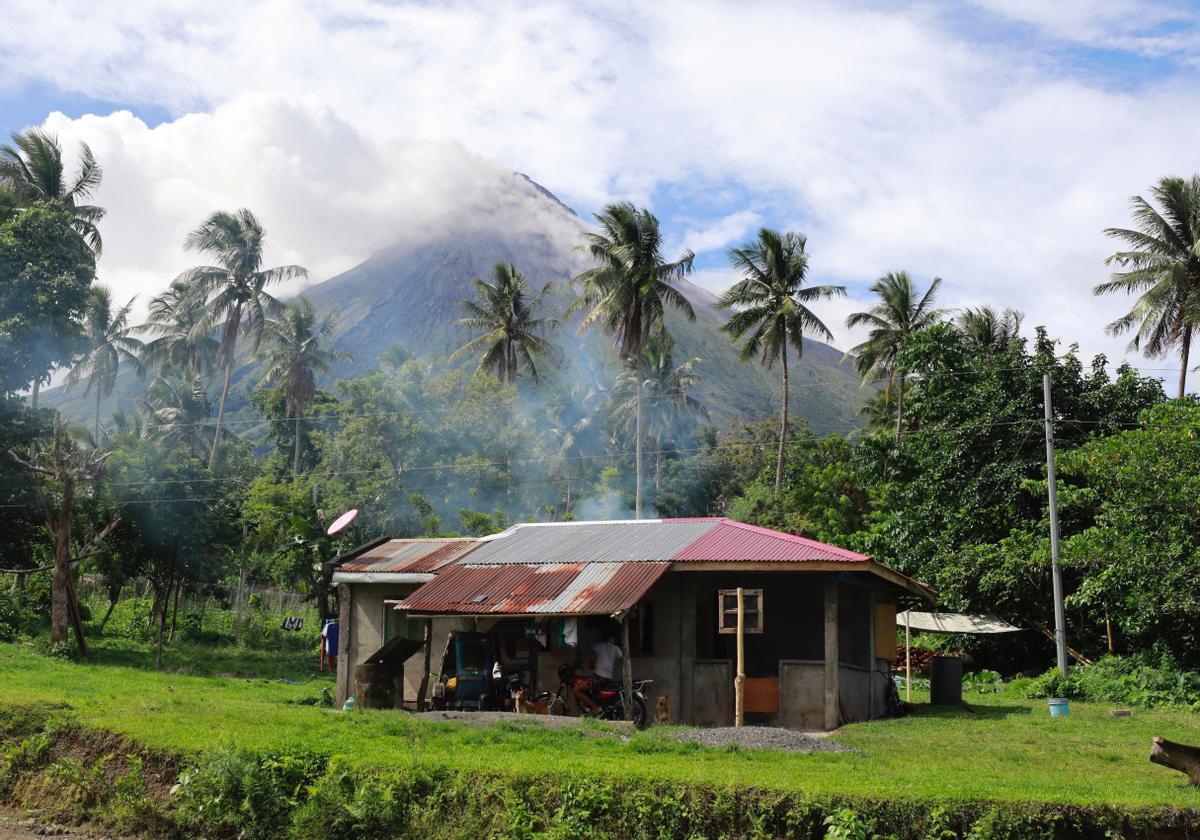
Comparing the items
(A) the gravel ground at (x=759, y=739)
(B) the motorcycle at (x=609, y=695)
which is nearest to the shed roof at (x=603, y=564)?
(B) the motorcycle at (x=609, y=695)

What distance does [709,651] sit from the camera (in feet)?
68.2

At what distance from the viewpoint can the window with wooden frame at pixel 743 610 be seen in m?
17.7

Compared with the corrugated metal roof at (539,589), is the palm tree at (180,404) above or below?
above

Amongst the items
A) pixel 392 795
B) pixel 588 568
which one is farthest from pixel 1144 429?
pixel 392 795

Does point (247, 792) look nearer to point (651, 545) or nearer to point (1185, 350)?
point (651, 545)

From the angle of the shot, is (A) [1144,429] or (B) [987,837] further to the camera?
(A) [1144,429]

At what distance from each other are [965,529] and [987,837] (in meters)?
23.1

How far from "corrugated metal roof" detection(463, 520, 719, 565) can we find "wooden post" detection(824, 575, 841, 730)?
8.61 ft

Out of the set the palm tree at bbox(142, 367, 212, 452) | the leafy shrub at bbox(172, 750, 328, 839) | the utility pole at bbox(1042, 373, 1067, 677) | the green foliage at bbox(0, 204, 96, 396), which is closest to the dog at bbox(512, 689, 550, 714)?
the leafy shrub at bbox(172, 750, 328, 839)

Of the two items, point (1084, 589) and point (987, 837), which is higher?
point (1084, 589)

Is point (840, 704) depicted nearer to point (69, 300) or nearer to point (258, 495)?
point (69, 300)

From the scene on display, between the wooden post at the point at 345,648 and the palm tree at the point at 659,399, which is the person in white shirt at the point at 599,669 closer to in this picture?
the wooden post at the point at 345,648

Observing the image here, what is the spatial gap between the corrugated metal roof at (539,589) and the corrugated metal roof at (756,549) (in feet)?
2.94

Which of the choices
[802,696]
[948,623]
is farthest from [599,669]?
[948,623]
